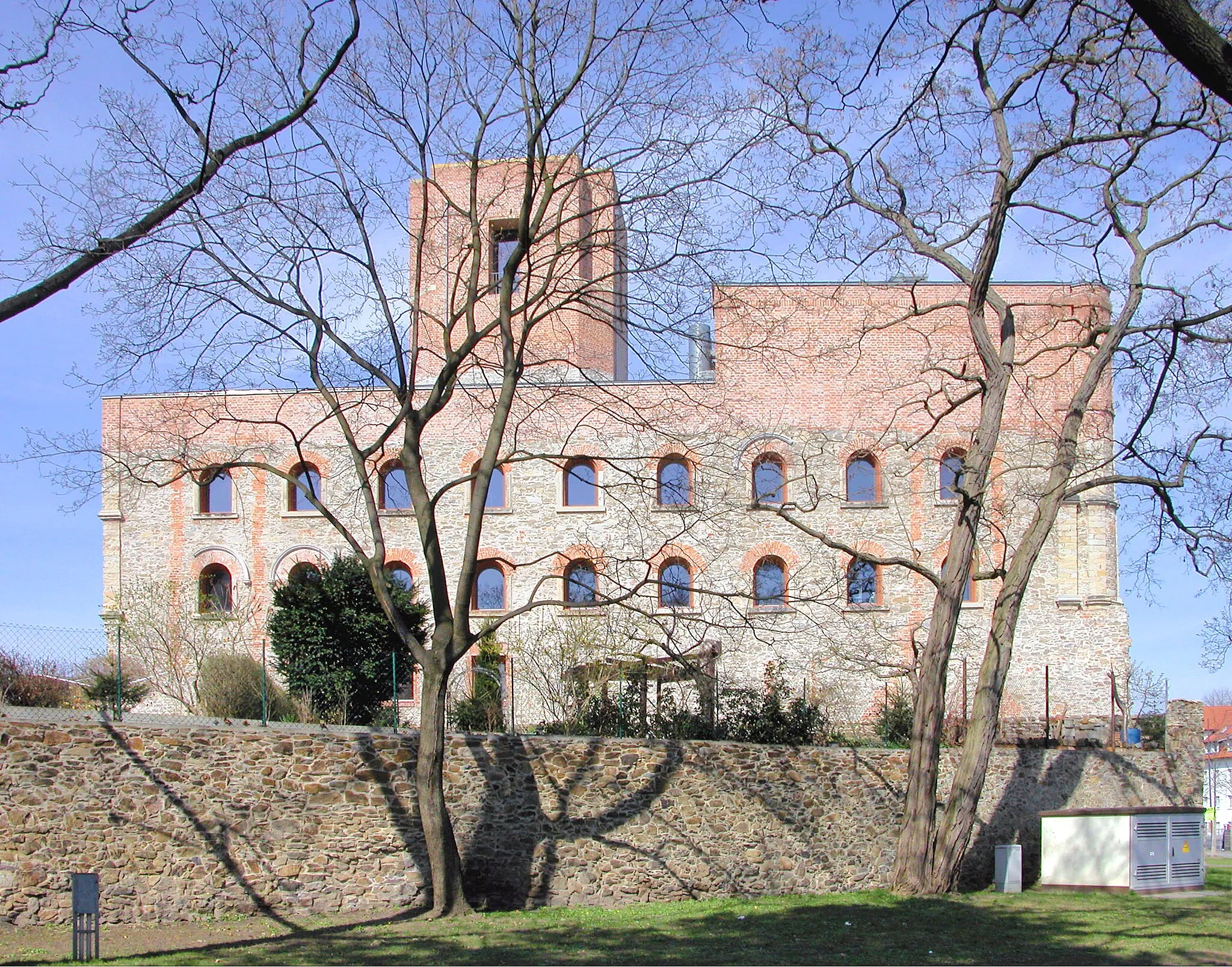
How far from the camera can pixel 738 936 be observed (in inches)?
521

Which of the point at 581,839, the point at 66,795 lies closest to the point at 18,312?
the point at 66,795

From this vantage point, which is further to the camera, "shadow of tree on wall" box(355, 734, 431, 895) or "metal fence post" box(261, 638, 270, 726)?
"metal fence post" box(261, 638, 270, 726)

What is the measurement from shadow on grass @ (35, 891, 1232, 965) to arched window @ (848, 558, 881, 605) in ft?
43.9

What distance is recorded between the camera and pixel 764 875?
17.7 m

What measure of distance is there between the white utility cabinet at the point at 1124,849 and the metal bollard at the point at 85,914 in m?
13.5

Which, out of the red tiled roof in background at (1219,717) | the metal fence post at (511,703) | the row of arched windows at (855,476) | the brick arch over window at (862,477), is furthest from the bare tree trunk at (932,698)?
the red tiled roof in background at (1219,717)

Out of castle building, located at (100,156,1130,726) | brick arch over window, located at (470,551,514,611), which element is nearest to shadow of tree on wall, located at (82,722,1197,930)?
castle building, located at (100,156,1130,726)

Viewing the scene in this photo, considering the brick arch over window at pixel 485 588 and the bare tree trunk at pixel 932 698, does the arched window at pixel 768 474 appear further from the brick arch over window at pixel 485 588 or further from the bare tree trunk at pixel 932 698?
the bare tree trunk at pixel 932 698

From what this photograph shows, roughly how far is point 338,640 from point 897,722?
32.1ft

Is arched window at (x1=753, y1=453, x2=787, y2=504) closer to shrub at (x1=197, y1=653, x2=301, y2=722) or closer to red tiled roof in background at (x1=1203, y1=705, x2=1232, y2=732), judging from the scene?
shrub at (x1=197, y1=653, x2=301, y2=722)

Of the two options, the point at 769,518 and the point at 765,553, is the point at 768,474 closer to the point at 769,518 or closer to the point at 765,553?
the point at 769,518

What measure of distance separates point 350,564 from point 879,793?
9.25 m

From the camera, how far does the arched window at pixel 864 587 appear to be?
2942 cm

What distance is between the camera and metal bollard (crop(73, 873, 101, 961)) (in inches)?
470
